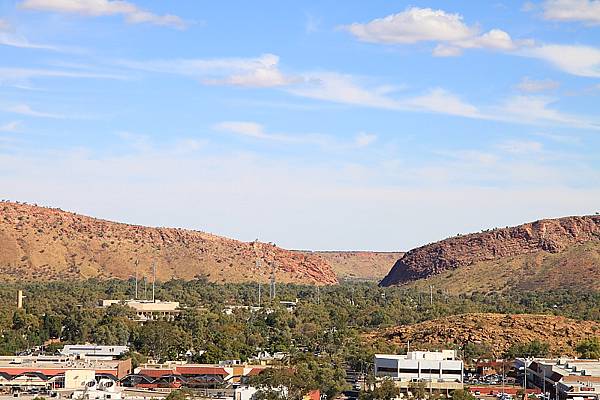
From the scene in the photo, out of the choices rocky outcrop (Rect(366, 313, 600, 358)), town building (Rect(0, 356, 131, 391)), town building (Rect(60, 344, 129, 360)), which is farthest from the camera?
rocky outcrop (Rect(366, 313, 600, 358))

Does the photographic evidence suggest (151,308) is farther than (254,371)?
Yes

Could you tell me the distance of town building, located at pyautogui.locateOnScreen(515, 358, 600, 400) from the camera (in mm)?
99812

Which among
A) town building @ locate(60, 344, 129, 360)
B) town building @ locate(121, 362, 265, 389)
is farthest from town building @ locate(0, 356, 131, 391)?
town building @ locate(60, 344, 129, 360)

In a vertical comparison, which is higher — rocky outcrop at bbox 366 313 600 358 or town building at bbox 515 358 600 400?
rocky outcrop at bbox 366 313 600 358

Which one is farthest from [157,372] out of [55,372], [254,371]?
[55,372]

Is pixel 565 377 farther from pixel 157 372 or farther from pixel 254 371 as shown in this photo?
pixel 157 372

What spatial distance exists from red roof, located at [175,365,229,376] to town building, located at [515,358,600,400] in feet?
94.1

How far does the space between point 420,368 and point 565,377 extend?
1406cm

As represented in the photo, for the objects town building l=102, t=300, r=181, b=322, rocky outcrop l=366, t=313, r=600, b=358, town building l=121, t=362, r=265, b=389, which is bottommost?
town building l=121, t=362, r=265, b=389

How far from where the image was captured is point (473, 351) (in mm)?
137500

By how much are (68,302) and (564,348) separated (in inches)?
2727

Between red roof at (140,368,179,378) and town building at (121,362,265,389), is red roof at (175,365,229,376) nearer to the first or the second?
town building at (121,362,265,389)

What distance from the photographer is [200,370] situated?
115 meters

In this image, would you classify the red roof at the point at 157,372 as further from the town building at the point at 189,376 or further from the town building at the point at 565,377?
the town building at the point at 565,377
